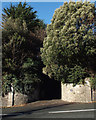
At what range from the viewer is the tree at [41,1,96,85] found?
46.1ft

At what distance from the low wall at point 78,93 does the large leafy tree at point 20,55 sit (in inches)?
145

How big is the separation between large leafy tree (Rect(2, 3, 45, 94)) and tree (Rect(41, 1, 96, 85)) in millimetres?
2030

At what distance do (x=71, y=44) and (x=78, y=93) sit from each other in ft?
15.1

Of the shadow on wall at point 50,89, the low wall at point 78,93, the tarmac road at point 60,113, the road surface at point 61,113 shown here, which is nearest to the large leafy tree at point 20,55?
the shadow on wall at point 50,89

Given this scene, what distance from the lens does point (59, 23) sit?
15.4 meters

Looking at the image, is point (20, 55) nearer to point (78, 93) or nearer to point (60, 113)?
point (78, 93)

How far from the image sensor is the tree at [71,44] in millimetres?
14039

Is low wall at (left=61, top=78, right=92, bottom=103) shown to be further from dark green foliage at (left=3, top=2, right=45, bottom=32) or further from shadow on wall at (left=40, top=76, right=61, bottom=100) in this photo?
dark green foliage at (left=3, top=2, right=45, bottom=32)

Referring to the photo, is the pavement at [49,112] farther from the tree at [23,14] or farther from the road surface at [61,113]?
the tree at [23,14]

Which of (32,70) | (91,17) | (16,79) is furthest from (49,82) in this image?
(91,17)

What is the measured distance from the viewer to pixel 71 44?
45.8 ft

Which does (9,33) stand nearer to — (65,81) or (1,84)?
(1,84)

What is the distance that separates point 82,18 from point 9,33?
8226 mm

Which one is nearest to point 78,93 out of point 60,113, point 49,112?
point 49,112
